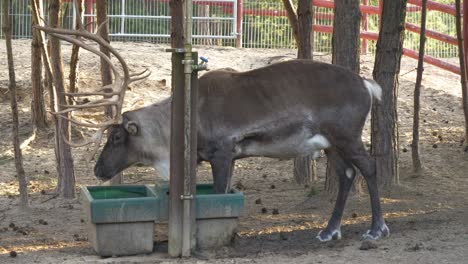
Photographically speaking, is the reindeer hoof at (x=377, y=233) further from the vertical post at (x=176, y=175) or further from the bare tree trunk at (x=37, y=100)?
the bare tree trunk at (x=37, y=100)

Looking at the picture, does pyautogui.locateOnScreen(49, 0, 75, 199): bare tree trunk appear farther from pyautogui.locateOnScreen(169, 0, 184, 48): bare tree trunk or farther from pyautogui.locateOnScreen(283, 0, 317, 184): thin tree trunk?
pyautogui.locateOnScreen(283, 0, 317, 184): thin tree trunk

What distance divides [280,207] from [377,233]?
5.71 feet

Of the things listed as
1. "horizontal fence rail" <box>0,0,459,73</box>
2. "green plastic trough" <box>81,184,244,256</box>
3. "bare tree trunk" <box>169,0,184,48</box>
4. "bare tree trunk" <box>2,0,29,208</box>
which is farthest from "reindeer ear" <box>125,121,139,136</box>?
"horizontal fence rail" <box>0,0,459,73</box>

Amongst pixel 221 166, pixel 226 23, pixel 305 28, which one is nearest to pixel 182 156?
pixel 221 166

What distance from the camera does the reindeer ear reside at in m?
8.27

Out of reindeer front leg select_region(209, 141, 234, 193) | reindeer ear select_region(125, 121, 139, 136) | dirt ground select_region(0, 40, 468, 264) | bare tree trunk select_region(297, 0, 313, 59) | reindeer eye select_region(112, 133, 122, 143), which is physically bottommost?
dirt ground select_region(0, 40, 468, 264)

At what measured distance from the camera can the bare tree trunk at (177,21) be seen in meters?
9.05

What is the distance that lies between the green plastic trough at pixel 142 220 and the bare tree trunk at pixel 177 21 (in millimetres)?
1979

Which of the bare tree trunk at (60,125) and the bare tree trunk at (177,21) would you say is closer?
the bare tree trunk at (177,21)

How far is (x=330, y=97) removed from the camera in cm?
809

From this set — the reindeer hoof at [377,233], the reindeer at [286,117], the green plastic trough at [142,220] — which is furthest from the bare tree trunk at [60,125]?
the reindeer hoof at [377,233]

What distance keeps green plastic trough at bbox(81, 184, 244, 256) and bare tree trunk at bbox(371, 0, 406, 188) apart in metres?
2.68

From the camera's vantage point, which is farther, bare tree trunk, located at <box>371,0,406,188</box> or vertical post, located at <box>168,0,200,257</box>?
bare tree trunk, located at <box>371,0,406,188</box>

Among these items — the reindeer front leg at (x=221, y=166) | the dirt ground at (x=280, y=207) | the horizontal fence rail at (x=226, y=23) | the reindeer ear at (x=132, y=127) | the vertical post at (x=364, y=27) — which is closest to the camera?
the dirt ground at (x=280, y=207)
